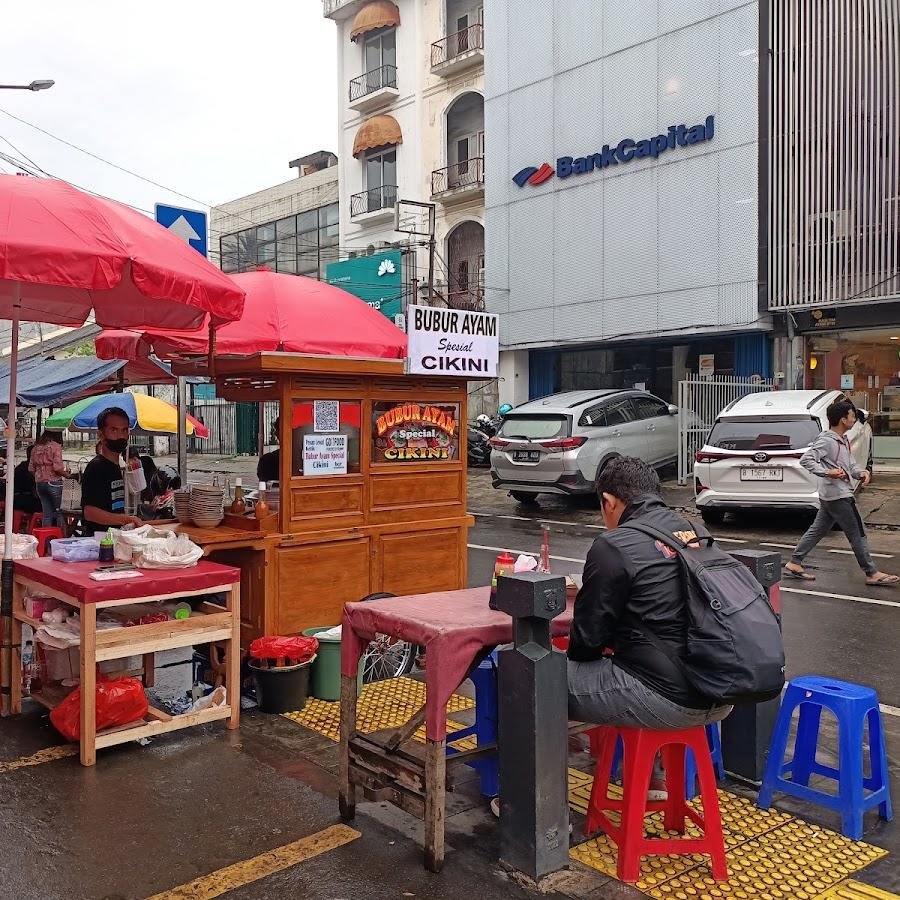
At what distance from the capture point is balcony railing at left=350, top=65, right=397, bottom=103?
2875cm

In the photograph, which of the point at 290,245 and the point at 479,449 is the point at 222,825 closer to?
the point at 479,449

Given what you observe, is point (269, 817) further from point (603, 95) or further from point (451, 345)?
point (603, 95)

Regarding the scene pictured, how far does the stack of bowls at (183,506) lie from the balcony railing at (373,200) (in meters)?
23.5

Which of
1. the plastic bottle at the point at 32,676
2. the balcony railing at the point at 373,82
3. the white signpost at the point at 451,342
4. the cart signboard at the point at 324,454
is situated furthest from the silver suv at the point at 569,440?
the balcony railing at the point at 373,82

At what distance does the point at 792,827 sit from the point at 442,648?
5.98 feet

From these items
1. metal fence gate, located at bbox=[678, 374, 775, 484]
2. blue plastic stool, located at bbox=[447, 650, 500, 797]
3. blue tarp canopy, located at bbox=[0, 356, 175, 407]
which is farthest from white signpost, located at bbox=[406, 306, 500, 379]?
metal fence gate, located at bbox=[678, 374, 775, 484]

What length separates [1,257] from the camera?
4.30m

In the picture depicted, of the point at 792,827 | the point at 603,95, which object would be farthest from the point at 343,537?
the point at 603,95

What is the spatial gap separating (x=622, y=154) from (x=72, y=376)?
13.7 m

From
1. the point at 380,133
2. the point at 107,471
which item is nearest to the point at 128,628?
the point at 107,471

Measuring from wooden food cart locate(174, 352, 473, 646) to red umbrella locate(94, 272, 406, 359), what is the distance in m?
0.30

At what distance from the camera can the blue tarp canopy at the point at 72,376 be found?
11.4 metres

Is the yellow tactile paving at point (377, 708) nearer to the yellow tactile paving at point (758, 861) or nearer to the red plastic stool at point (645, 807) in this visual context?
the yellow tactile paving at point (758, 861)

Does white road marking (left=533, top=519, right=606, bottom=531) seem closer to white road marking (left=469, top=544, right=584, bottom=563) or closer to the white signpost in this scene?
white road marking (left=469, top=544, right=584, bottom=563)
